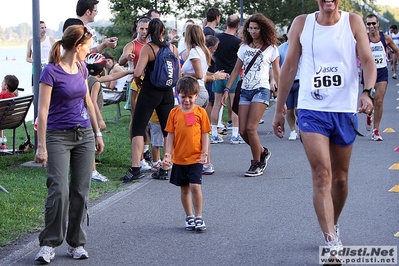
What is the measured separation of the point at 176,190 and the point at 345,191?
3.39 metres

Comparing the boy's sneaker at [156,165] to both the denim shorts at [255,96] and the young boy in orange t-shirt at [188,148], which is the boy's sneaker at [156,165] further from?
the young boy in orange t-shirt at [188,148]

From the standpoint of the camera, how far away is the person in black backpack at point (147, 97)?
371 inches

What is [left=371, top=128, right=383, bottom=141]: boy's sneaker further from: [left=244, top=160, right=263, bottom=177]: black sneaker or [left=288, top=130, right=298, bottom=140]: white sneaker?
[left=244, top=160, right=263, bottom=177]: black sneaker

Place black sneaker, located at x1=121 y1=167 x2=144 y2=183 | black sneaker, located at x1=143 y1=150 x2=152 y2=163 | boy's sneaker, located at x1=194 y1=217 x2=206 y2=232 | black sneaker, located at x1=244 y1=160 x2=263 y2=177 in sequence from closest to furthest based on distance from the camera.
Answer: boy's sneaker, located at x1=194 y1=217 x2=206 y2=232 < black sneaker, located at x1=121 y1=167 x2=144 y2=183 < black sneaker, located at x1=244 y1=160 x2=263 y2=177 < black sneaker, located at x1=143 y1=150 x2=152 y2=163

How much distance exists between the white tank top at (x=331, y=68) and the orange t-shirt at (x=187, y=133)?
167cm

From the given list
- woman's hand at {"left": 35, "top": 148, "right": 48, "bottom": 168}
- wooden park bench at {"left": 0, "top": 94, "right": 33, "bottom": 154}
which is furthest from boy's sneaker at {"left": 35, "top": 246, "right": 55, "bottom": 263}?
wooden park bench at {"left": 0, "top": 94, "right": 33, "bottom": 154}

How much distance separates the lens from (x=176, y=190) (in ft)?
29.3

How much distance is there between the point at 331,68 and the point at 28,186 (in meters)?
4.54

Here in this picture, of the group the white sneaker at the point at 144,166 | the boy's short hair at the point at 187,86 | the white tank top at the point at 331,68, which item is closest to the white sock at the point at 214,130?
the white sneaker at the point at 144,166

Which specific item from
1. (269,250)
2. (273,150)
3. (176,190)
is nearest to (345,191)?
(269,250)

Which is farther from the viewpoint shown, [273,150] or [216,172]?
[273,150]

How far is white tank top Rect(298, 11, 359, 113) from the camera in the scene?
5.50 metres

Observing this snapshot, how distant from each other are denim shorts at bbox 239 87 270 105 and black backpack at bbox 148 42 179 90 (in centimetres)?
103

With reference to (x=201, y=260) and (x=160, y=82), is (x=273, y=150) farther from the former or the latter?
(x=201, y=260)
